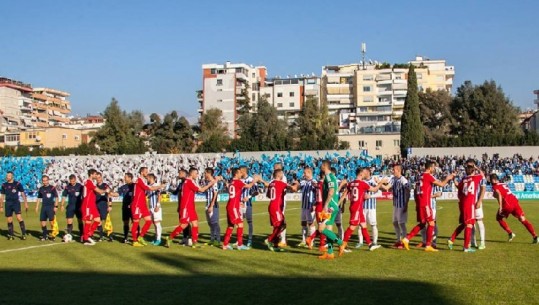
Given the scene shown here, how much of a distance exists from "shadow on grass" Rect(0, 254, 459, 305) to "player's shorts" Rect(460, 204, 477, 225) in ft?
17.3

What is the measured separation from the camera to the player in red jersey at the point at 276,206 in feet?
54.4

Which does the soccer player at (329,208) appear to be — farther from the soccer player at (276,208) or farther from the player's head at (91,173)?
the player's head at (91,173)

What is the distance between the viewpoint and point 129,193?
19.3 metres

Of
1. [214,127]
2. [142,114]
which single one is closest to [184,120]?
[214,127]

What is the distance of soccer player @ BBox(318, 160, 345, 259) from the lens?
14.6 metres

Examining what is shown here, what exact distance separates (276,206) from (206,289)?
Result: 236 inches

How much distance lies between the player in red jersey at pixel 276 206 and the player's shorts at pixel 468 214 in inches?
176

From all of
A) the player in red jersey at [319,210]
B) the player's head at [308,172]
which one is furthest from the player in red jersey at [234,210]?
the player in red jersey at [319,210]

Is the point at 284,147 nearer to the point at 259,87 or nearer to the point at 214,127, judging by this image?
the point at 214,127

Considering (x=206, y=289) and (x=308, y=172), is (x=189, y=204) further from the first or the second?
(x=206, y=289)

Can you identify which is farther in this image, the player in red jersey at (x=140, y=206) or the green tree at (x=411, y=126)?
the green tree at (x=411, y=126)

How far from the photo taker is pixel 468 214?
16062mm

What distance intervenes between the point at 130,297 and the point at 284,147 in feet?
171

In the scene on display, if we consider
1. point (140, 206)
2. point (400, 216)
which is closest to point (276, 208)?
point (400, 216)
